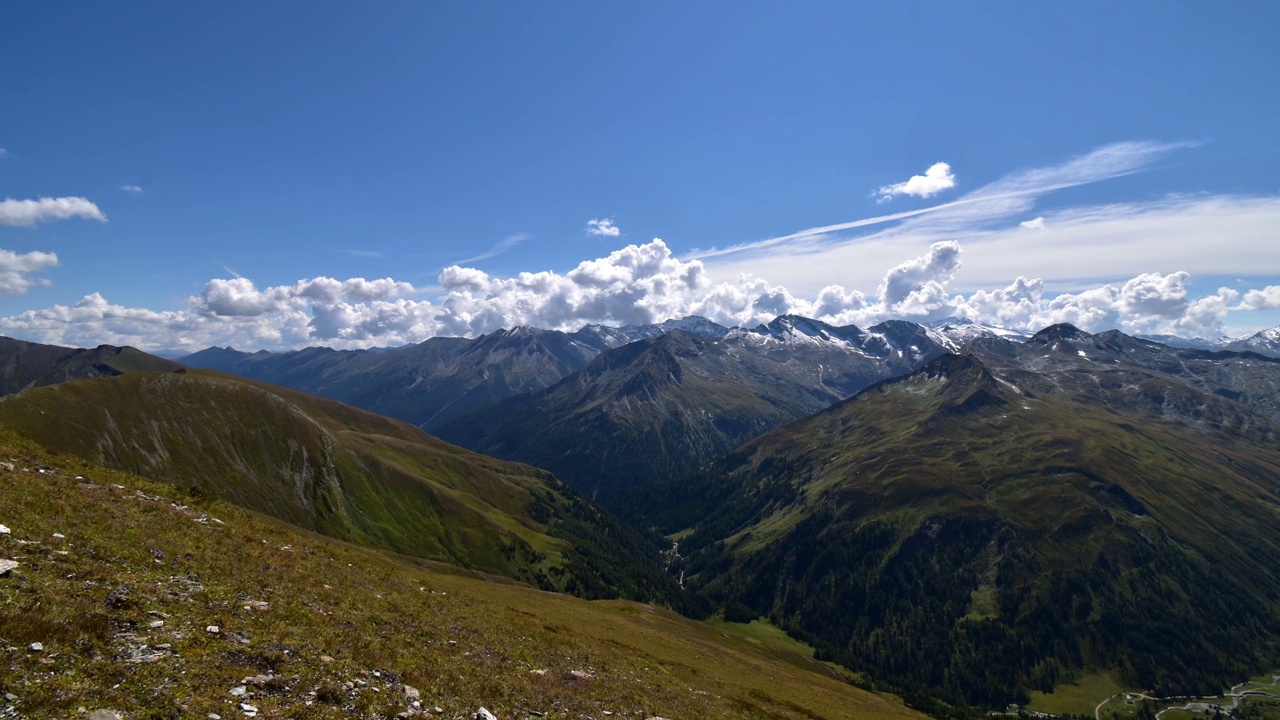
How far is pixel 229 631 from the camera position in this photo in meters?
19.5

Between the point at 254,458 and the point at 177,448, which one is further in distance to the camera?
the point at 254,458

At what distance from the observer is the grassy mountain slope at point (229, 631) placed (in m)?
14.5

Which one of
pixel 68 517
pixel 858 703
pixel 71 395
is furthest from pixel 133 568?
pixel 71 395

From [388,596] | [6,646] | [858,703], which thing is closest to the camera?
[6,646]

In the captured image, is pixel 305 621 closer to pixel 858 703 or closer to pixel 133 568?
pixel 133 568

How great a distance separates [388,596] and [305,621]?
1108 centimetres

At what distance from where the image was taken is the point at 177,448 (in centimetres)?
17888

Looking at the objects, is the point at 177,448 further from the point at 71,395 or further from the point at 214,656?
the point at 214,656

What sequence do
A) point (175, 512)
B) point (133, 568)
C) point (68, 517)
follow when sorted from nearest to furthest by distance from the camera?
point (133, 568), point (68, 517), point (175, 512)

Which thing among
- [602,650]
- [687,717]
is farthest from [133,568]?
[602,650]

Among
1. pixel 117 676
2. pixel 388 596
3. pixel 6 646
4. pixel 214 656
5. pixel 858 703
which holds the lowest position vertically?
pixel 858 703

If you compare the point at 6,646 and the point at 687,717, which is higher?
the point at 6,646

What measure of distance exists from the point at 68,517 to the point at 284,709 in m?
16.0

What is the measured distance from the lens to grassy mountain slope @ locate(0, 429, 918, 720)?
47.4ft
